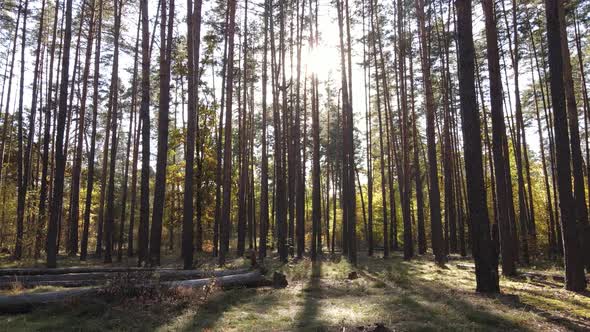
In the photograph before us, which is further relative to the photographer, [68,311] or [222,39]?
[222,39]

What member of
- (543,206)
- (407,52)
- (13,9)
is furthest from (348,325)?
(543,206)

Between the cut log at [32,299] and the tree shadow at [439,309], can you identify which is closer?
the tree shadow at [439,309]

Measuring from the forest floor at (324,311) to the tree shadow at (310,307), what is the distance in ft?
0.05

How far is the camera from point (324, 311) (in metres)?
7.29

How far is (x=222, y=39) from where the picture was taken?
22.5 meters

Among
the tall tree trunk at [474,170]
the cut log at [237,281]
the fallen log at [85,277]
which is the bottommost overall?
the cut log at [237,281]

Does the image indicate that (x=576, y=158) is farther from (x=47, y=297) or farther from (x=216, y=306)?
(x=47, y=297)

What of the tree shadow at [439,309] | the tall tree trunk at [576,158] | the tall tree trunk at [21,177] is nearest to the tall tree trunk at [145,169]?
the tree shadow at [439,309]

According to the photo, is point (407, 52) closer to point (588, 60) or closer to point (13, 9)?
point (588, 60)

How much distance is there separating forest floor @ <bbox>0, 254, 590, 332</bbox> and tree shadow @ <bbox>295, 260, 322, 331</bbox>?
0.02 meters

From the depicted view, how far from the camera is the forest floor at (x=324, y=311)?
607 centimetres

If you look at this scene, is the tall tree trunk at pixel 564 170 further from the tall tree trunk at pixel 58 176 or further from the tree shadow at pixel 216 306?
the tall tree trunk at pixel 58 176

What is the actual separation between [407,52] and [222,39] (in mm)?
10340

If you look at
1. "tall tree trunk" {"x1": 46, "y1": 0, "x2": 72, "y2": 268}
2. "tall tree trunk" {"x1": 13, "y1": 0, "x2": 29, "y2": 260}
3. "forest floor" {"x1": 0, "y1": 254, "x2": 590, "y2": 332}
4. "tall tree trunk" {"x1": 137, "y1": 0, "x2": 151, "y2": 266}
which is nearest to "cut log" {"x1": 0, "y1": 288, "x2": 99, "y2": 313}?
"forest floor" {"x1": 0, "y1": 254, "x2": 590, "y2": 332}
